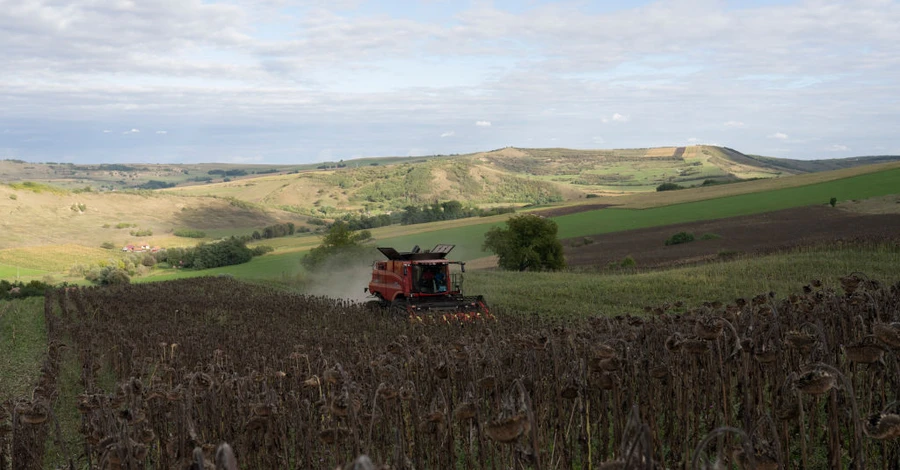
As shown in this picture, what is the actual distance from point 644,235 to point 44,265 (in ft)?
177

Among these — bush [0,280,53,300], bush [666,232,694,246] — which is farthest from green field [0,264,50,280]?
bush [666,232,694,246]

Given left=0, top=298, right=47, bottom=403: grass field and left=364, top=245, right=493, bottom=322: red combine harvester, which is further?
left=364, top=245, right=493, bottom=322: red combine harvester

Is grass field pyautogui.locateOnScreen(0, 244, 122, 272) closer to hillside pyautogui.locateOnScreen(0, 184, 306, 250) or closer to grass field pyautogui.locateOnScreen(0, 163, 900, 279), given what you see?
grass field pyautogui.locateOnScreen(0, 163, 900, 279)

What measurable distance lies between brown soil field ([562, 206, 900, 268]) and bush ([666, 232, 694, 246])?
23.2 inches

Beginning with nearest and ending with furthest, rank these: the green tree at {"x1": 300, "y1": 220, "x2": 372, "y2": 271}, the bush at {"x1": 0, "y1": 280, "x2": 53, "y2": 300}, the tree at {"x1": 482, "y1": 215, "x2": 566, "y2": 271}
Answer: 1. the bush at {"x1": 0, "y1": 280, "x2": 53, "y2": 300}
2. the tree at {"x1": 482, "y1": 215, "x2": 566, "y2": 271}
3. the green tree at {"x1": 300, "y1": 220, "x2": 372, "y2": 271}

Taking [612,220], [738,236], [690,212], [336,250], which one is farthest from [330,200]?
[738,236]

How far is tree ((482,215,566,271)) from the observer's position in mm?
47438

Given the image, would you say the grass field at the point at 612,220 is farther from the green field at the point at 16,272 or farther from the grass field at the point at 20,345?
the grass field at the point at 20,345

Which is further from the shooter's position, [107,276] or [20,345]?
[107,276]

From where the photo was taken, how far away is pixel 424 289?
23.8 meters

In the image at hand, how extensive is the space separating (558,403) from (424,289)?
17.8 metres

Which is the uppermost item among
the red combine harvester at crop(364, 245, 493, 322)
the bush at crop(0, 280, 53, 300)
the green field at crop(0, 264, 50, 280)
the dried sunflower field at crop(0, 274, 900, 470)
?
the dried sunflower field at crop(0, 274, 900, 470)

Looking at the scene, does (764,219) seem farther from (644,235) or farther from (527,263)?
(527,263)

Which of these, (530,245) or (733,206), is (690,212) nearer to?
(733,206)
